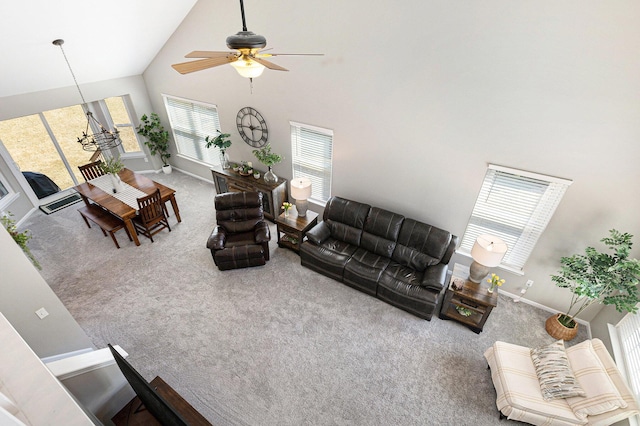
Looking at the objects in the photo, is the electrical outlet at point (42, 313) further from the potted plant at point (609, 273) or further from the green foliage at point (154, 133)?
the potted plant at point (609, 273)

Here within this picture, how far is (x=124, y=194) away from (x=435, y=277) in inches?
217

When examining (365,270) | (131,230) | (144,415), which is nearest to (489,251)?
(365,270)

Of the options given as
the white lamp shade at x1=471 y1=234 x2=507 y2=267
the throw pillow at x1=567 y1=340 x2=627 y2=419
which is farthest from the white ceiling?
the throw pillow at x1=567 y1=340 x2=627 y2=419

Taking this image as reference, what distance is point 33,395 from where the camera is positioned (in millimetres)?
1217

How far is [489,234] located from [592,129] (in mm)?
1689

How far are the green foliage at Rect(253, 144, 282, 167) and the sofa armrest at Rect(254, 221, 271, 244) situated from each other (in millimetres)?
1120

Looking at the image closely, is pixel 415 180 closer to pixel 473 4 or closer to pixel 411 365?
pixel 473 4

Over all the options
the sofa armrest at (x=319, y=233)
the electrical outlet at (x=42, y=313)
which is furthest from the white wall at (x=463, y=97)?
the electrical outlet at (x=42, y=313)

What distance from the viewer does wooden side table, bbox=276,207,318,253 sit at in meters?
5.02

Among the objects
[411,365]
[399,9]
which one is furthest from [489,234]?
[399,9]

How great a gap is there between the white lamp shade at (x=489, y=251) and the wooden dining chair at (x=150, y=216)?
5.10 metres

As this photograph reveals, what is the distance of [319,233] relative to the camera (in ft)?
16.0

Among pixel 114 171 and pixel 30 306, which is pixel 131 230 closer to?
pixel 114 171

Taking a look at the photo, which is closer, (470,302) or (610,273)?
(610,273)
